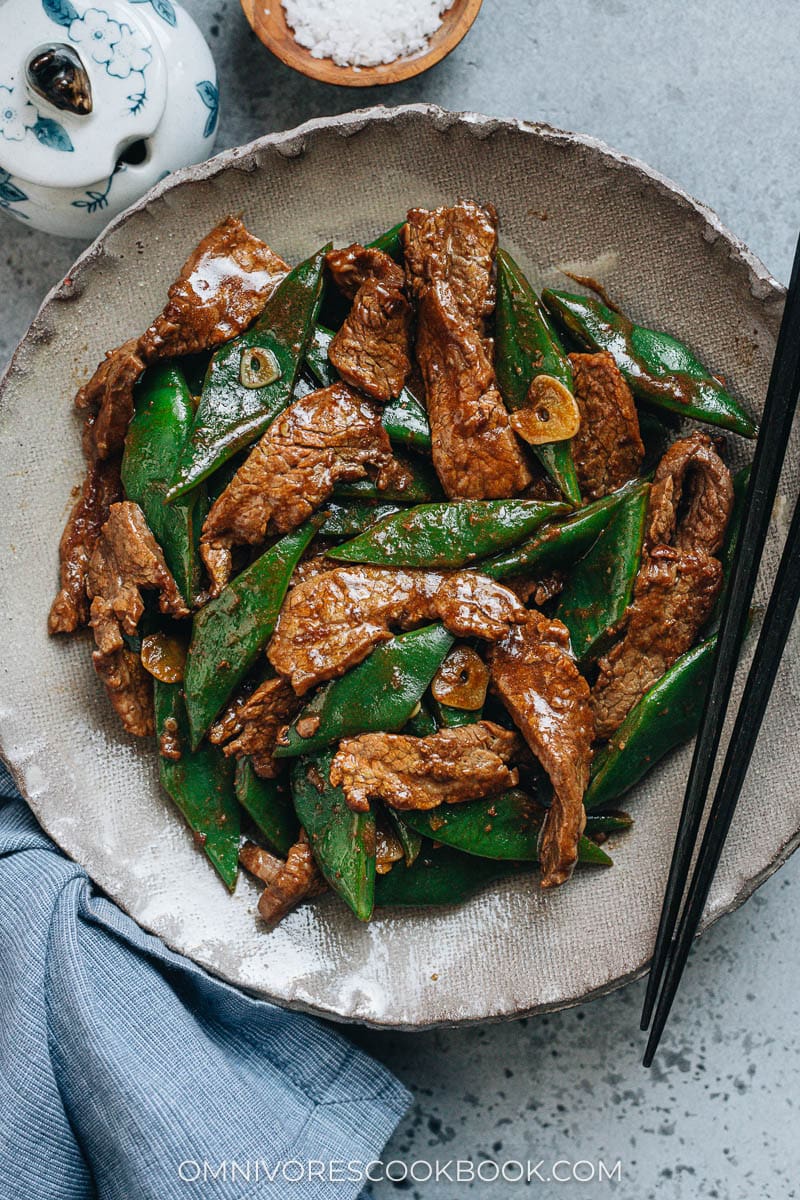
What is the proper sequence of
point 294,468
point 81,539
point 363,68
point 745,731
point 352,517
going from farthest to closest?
point 363,68, point 81,539, point 352,517, point 294,468, point 745,731

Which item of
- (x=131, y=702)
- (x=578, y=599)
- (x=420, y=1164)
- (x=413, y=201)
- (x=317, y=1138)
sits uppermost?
(x=413, y=201)

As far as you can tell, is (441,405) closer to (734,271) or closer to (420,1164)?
(734,271)

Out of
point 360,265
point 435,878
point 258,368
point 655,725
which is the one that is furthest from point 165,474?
point 655,725

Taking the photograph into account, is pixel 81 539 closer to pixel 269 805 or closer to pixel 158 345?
pixel 158 345

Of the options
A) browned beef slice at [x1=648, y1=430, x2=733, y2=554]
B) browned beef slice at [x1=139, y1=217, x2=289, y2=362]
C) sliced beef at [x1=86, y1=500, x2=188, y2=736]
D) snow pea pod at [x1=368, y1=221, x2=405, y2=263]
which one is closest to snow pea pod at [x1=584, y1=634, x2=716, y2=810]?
browned beef slice at [x1=648, y1=430, x2=733, y2=554]

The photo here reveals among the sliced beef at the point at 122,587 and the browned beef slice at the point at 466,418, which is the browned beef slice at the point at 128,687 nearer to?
the sliced beef at the point at 122,587

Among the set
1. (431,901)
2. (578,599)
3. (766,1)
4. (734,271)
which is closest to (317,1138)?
(431,901)
